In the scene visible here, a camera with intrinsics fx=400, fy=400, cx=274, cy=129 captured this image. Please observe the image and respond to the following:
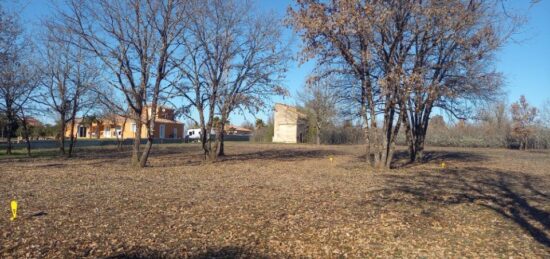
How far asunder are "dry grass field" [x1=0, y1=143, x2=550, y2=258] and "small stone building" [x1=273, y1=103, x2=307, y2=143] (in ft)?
134

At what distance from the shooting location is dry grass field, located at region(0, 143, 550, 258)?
5.23 m

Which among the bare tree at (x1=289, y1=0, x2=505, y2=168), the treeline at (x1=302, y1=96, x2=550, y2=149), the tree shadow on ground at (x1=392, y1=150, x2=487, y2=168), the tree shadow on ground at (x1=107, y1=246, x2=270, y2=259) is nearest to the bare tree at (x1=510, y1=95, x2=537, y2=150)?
the treeline at (x1=302, y1=96, x2=550, y2=149)

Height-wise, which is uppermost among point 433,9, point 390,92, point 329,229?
point 433,9

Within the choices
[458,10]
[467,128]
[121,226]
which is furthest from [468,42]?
[467,128]

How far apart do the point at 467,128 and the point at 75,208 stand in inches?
A: 1880

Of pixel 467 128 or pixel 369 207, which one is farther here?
pixel 467 128

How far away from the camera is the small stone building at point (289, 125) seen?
52.7 meters

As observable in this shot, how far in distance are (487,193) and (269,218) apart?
21.0 ft

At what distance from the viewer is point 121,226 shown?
6.16 m

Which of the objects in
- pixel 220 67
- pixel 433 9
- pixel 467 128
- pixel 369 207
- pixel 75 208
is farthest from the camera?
pixel 467 128

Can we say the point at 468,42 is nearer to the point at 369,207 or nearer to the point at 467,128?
the point at 369,207

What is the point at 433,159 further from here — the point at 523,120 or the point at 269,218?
the point at 523,120

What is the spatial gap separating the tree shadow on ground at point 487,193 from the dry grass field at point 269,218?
1.2 inches

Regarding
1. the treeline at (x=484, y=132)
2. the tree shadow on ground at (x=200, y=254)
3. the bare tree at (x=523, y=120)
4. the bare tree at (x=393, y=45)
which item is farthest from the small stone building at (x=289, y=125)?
the tree shadow on ground at (x=200, y=254)
